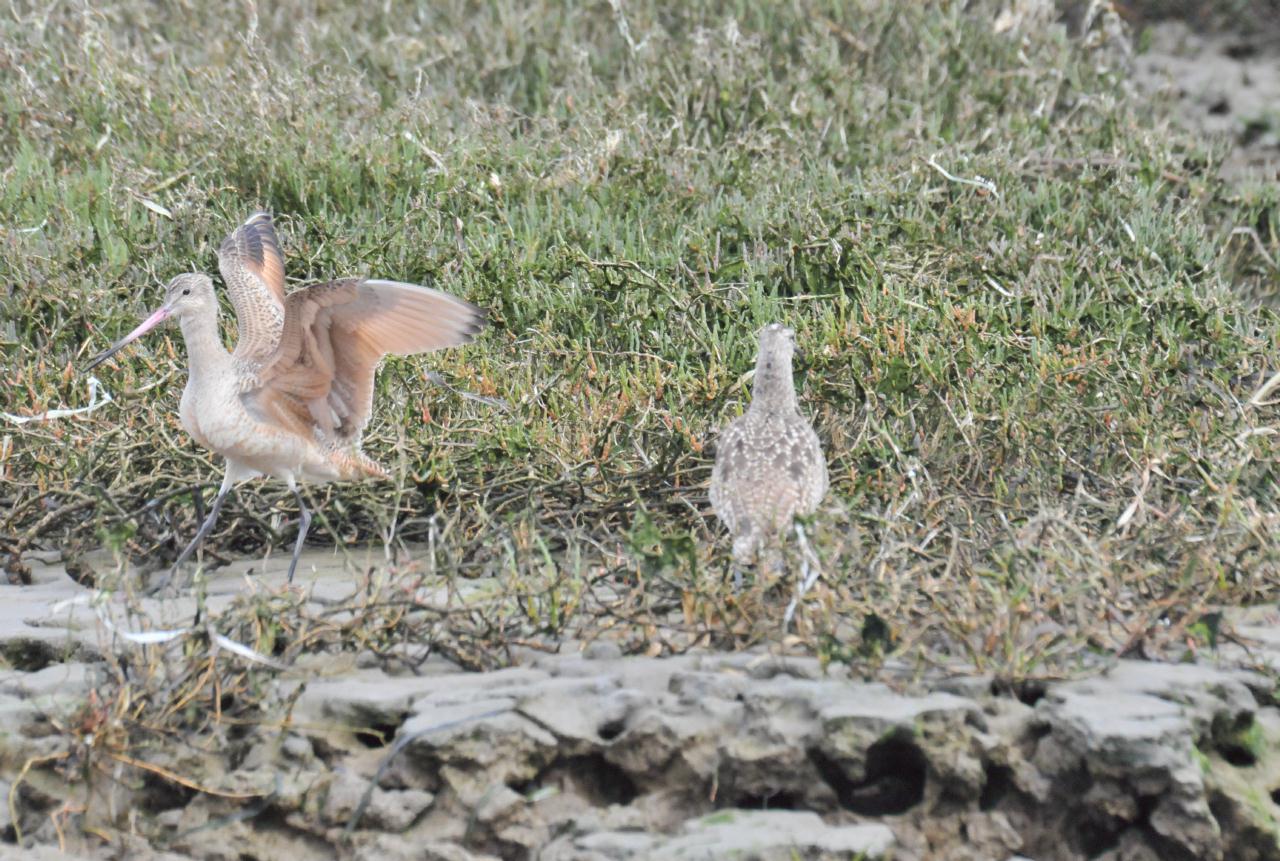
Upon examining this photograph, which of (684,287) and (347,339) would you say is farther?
(684,287)

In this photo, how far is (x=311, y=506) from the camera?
628 centimetres

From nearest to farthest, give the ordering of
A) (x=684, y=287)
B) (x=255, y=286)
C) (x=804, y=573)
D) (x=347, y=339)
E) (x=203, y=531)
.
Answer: (x=804, y=573), (x=203, y=531), (x=347, y=339), (x=255, y=286), (x=684, y=287)


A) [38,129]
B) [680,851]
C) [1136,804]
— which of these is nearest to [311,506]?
[680,851]

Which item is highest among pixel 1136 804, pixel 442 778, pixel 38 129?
pixel 1136 804

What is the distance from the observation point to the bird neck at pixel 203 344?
239 inches

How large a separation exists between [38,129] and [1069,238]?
5.12 m

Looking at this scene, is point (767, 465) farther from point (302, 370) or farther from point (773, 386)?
point (302, 370)

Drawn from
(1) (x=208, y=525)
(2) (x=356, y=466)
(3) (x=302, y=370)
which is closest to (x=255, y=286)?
(3) (x=302, y=370)

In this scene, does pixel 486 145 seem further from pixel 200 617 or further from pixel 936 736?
pixel 936 736

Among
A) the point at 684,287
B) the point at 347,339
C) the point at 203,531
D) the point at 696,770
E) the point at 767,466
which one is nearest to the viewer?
the point at 696,770

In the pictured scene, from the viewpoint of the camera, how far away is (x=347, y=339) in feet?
19.9

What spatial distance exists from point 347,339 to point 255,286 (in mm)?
619

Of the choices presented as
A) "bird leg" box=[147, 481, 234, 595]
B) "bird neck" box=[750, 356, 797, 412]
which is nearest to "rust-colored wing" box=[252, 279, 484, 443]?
"bird leg" box=[147, 481, 234, 595]

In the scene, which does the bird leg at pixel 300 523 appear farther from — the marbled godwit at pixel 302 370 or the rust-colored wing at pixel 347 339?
the rust-colored wing at pixel 347 339
